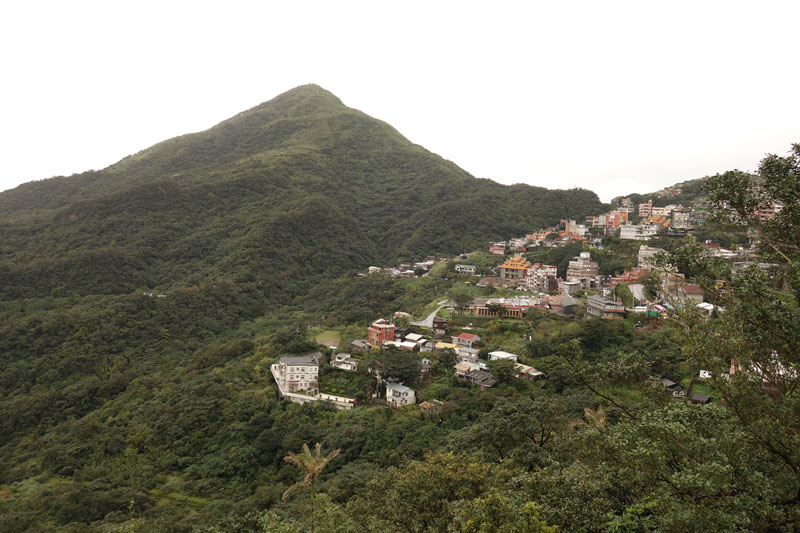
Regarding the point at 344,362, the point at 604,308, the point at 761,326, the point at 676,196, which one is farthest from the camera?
the point at 676,196

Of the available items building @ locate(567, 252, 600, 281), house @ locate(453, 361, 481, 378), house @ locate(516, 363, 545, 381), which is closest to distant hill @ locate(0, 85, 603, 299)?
building @ locate(567, 252, 600, 281)

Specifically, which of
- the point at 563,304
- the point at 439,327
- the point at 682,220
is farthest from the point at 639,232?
the point at 439,327

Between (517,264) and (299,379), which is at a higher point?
(517,264)

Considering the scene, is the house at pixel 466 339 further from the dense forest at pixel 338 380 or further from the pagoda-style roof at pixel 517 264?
the pagoda-style roof at pixel 517 264

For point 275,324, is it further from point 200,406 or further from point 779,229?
point 779,229

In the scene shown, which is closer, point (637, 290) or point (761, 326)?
point (761, 326)

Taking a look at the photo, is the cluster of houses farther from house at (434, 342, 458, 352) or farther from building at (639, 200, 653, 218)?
building at (639, 200, 653, 218)

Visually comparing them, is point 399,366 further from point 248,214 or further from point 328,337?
point 248,214

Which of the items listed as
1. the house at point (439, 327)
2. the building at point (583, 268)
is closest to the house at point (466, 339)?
the house at point (439, 327)

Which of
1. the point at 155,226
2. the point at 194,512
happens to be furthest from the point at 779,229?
the point at 155,226
